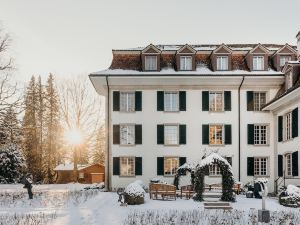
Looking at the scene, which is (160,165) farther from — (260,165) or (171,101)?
(260,165)

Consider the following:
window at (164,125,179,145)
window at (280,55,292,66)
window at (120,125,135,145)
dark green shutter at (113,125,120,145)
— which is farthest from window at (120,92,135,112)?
window at (280,55,292,66)

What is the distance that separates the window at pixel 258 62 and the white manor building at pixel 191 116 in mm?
51

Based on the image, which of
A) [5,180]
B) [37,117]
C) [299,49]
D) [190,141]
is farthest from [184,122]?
[37,117]

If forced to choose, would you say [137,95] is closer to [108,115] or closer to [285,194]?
[108,115]

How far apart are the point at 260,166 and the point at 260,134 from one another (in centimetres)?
234

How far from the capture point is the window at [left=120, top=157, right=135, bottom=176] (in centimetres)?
3612

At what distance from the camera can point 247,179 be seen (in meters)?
35.8

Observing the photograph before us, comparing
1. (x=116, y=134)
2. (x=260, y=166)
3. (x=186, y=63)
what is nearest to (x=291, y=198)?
(x=260, y=166)

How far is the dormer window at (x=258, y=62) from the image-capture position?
36281mm

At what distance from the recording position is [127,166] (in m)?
36.3

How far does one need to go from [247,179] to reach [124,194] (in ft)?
45.5

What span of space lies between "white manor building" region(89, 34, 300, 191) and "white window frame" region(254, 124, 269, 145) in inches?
2.9

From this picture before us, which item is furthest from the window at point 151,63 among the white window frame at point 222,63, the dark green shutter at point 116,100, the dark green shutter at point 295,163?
the dark green shutter at point 295,163

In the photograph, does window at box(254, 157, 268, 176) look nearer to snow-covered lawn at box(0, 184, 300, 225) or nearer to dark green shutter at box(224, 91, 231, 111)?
dark green shutter at box(224, 91, 231, 111)
